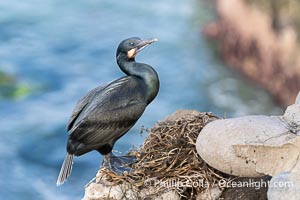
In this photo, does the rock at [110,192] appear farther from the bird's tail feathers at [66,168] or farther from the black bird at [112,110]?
the bird's tail feathers at [66,168]

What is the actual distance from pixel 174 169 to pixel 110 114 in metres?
0.66

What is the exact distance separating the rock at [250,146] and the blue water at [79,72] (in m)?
7.45

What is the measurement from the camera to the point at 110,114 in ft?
17.6

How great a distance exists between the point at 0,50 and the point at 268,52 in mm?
6850

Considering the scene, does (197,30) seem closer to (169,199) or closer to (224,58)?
(224,58)

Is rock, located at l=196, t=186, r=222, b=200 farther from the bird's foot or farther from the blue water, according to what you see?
the blue water

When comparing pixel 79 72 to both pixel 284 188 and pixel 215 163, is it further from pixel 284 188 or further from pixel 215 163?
pixel 284 188

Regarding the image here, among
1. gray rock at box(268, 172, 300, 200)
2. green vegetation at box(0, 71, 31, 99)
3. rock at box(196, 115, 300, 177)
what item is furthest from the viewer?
green vegetation at box(0, 71, 31, 99)

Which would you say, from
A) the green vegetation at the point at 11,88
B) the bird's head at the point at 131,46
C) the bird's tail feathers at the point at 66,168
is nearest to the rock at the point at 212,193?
the bird's tail feathers at the point at 66,168

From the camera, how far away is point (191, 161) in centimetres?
510

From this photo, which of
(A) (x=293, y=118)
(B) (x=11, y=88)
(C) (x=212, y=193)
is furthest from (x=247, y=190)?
(B) (x=11, y=88)

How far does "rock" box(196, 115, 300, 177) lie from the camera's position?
4.66 m

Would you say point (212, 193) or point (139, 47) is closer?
point (212, 193)

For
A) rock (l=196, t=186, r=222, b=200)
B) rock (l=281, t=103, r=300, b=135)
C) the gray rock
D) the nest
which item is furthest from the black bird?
the gray rock
